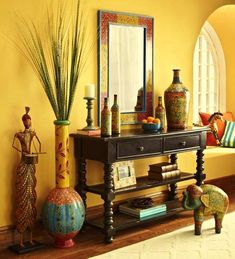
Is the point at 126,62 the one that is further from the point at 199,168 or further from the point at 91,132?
the point at 199,168

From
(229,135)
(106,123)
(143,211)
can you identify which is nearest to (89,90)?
(106,123)

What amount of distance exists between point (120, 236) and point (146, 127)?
962 millimetres

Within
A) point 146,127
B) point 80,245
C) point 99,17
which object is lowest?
point 80,245

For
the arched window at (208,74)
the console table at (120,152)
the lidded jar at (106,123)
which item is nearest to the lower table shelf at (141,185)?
the console table at (120,152)

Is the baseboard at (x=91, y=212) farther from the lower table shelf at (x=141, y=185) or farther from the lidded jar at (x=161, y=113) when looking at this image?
the lidded jar at (x=161, y=113)

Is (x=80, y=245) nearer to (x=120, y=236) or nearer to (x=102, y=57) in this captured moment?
(x=120, y=236)

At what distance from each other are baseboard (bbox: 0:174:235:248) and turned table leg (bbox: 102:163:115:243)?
477 mm

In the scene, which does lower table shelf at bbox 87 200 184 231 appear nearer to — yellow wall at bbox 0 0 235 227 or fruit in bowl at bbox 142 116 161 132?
yellow wall at bbox 0 0 235 227

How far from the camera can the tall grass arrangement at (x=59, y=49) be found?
3742 mm

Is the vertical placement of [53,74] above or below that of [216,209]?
above

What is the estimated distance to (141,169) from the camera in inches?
188

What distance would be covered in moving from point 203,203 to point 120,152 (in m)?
0.81

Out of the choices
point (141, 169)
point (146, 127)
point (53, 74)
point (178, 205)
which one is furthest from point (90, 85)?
point (178, 205)

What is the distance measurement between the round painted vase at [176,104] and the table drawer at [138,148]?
383 millimetres
